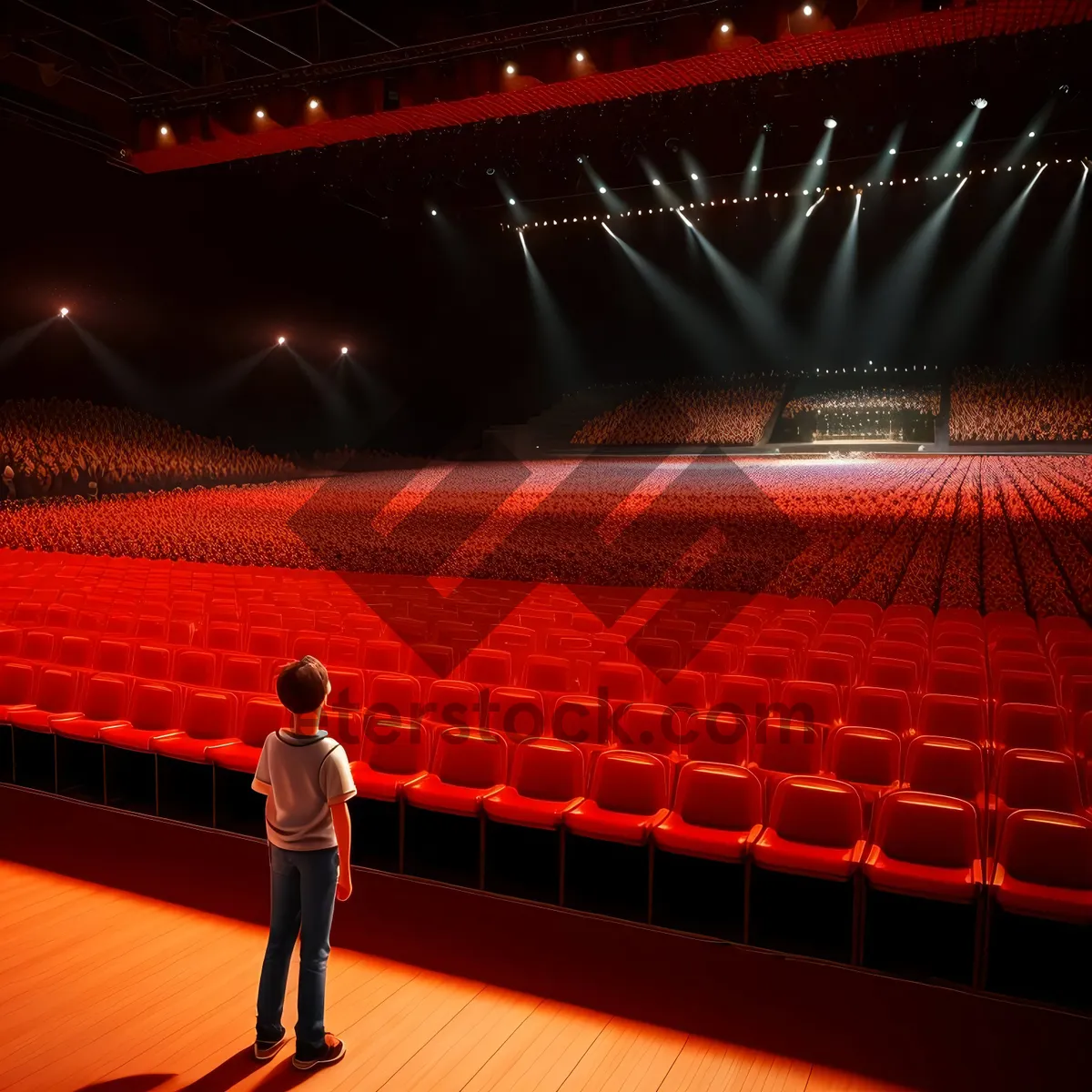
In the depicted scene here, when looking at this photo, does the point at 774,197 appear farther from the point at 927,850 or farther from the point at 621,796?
the point at 927,850

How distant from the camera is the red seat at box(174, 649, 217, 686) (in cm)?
512

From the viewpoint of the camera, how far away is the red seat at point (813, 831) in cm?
311

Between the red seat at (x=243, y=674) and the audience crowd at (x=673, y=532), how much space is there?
4080mm

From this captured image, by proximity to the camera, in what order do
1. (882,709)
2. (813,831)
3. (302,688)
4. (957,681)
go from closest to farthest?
1. (302,688)
2. (813,831)
3. (882,709)
4. (957,681)

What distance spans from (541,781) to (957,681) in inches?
99.2

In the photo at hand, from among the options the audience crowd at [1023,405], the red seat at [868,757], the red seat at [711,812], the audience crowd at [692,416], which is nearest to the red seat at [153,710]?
the red seat at [711,812]

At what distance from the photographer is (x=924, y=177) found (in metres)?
21.1

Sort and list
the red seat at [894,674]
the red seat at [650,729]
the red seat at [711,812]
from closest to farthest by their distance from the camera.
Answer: the red seat at [711,812] → the red seat at [650,729] → the red seat at [894,674]

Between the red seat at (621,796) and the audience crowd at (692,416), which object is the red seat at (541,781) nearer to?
the red seat at (621,796)

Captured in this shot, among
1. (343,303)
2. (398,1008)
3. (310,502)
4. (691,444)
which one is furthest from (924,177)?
(398,1008)

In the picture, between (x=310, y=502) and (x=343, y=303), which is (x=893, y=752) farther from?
(x=343, y=303)

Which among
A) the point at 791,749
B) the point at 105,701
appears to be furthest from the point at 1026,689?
the point at 105,701

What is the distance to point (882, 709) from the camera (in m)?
4.38

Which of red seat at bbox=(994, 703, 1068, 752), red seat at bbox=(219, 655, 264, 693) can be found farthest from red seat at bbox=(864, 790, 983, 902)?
red seat at bbox=(219, 655, 264, 693)
